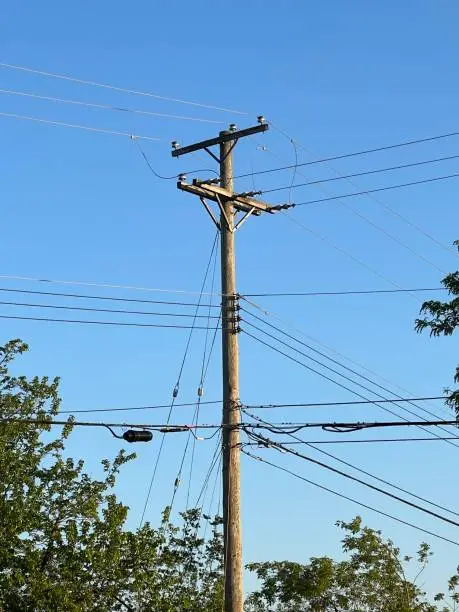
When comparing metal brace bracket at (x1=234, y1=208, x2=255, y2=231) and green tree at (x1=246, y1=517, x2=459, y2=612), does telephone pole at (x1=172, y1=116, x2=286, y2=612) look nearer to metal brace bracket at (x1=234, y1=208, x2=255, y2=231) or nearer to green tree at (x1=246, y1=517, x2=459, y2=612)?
metal brace bracket at (x1=234, y1=208, x2=255, y2=231)

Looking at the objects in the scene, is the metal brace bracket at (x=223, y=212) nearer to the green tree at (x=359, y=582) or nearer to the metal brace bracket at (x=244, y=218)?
the metal brace bracket at (x=244, y=218)

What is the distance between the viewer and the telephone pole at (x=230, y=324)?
714 inches

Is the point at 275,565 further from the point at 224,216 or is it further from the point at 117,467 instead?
the point at 224,216

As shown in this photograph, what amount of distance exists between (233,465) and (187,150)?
6.64 meters

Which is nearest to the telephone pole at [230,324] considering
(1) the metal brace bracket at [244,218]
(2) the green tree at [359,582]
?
(1) the metal brace bracket at [244,218]

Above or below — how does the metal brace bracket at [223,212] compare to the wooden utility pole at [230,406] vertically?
above

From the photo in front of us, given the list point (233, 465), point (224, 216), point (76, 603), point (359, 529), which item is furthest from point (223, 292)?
point (359, 529)

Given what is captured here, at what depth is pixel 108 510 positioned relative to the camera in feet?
95.9

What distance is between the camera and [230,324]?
19719 mm

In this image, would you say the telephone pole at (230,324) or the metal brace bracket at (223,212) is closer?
the telephone pole at (230,324)

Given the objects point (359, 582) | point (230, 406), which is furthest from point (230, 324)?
point (359, 582)

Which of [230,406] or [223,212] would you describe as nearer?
[230,406]

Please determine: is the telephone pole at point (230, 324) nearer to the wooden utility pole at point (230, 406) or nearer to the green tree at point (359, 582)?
the wooden utility pole at point (230, 406)

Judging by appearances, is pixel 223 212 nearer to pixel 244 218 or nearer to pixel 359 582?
pixel 244 218
